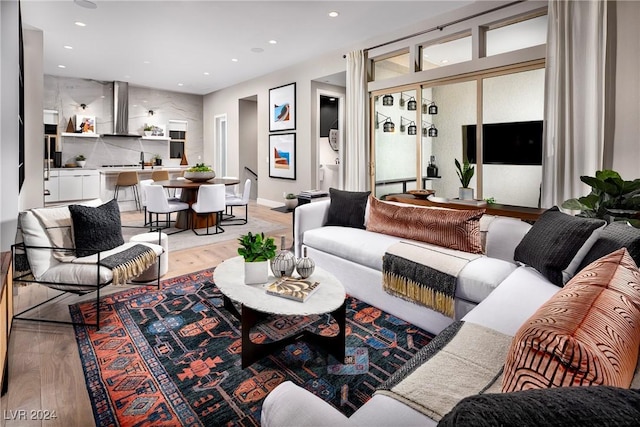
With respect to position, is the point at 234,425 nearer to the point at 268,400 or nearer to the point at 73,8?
the point at 268,400

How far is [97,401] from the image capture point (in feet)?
5.58

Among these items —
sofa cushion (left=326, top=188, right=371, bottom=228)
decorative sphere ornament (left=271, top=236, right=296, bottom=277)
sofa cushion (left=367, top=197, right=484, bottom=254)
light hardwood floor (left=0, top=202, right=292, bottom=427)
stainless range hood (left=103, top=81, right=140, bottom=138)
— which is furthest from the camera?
stainless range hood (left=103, top=81, right=140, bottom=138)

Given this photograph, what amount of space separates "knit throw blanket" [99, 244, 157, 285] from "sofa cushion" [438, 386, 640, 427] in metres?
2.64

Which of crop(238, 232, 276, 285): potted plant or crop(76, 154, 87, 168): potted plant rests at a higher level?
crop(76, 154, 87, 168): potted plant

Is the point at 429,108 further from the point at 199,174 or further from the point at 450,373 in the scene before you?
the point at 450,373

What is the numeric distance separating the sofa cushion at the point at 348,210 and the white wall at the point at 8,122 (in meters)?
2.76

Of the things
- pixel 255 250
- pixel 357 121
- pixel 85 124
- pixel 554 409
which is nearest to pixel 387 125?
pixel 357 121

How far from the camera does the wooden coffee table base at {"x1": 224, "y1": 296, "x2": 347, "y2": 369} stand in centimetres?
196

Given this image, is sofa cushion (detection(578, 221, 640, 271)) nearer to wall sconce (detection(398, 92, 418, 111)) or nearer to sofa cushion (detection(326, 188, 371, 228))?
sofa cushion (detection(326, 188, 371, 228))

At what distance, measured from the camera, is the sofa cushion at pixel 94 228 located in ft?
8.95

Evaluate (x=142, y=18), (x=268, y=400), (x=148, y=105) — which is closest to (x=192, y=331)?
(x=268, y=400)

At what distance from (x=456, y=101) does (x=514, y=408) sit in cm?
493

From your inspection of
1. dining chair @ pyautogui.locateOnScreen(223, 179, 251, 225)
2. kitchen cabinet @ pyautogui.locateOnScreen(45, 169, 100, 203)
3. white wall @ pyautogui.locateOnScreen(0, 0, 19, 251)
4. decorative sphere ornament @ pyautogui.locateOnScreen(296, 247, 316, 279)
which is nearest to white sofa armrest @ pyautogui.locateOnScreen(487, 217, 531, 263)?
decorative sphere ornament @ pyautogui.locateOnScreen(296, 247, 316, 279)

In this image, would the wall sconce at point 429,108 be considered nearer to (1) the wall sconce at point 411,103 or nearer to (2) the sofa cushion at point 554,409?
(1) the wall sconce at point 411,103
